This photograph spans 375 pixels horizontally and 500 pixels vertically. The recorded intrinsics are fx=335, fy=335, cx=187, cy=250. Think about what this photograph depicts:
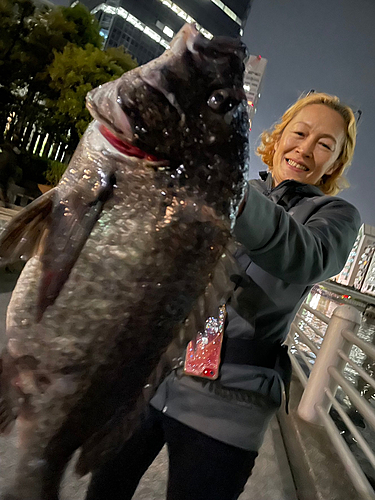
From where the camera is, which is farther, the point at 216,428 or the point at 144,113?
the point at 216,428

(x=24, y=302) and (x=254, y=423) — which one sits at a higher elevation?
(x=24, y=302)

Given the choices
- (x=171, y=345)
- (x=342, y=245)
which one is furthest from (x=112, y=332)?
(x=342, y=245)

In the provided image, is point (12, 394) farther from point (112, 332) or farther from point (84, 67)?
point (84, 67)

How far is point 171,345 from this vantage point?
992 millimetres

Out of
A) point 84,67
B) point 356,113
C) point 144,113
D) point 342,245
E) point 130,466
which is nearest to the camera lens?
point 144,113

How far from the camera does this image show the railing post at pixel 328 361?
2.93m

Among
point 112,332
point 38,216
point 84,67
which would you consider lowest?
point 112,332

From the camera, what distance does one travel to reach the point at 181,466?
119 cm

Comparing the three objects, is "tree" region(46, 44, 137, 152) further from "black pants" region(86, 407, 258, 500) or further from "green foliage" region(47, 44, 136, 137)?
"black pants" region(86, 407, 258, 500)

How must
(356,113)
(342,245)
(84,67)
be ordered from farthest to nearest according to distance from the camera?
1. (84,67)
2. (356,113)
3. (342,245)

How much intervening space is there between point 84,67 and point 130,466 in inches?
533

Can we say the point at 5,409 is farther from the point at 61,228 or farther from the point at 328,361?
the point at 328,361

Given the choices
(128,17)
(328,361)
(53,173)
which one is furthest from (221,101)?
(128,17)

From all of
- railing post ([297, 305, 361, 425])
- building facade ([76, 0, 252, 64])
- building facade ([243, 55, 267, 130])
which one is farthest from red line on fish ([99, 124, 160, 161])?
building facade ([76, 0, 252, 64])
